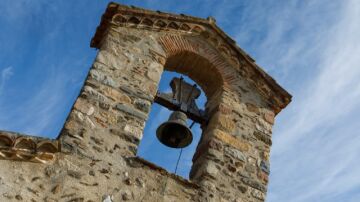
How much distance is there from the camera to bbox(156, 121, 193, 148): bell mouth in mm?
5445

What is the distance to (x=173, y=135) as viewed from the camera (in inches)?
216

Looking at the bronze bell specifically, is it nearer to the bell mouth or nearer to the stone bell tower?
the bell mouth

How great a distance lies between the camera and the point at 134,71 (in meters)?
5.57

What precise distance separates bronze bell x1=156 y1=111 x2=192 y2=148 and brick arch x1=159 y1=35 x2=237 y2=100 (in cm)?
89

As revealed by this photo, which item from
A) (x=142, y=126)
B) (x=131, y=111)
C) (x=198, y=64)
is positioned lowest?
(x=142, y=126)

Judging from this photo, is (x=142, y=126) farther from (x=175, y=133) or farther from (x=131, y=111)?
(x=175, y=133)

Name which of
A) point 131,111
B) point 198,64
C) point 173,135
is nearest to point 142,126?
point 131,111

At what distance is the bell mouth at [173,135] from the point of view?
5.45 m

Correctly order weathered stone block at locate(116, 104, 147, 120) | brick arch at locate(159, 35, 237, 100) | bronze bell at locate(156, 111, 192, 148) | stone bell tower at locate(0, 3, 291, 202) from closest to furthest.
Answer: stone bell tower at locate(0, 3, 291, 202), weathered stone block at locate(116, 104, 147, 120), bronze bell at locate(156, 111, 192, 148), brick arch at locate(159, 35, 237, 100)

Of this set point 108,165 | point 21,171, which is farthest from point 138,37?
point 21,171

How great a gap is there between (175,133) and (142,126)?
544 mm

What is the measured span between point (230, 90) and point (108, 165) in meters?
2.13

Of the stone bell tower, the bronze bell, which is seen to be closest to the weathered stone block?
the stone bell tower

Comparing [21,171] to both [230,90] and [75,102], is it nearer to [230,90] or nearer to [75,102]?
[75,102]
